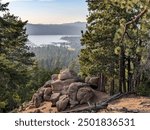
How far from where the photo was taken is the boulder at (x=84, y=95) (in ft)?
73.7

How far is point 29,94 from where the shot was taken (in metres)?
46.5

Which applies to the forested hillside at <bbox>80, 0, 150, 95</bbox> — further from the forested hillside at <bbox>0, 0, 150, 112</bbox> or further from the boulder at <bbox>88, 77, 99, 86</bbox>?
the boulder at <bbox>88, 77, 99, 86</bbox>

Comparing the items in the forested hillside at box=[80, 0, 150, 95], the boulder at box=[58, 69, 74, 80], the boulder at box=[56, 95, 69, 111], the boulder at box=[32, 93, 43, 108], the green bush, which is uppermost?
the forested hillside at box=[80, 0, 150, 95]

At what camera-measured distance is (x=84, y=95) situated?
75.3ft

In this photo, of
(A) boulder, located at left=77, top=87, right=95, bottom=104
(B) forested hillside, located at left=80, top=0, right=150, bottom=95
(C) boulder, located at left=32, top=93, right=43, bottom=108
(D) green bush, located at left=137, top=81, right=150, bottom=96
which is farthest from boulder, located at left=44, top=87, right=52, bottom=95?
(D) green bush, located at left=137, top=81, right=150, bottom=96

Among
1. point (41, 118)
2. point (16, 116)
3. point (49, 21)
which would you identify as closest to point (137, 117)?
point (41, 118)

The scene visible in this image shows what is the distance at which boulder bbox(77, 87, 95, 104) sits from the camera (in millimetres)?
22470

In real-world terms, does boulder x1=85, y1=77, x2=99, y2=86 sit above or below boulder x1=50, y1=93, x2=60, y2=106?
above

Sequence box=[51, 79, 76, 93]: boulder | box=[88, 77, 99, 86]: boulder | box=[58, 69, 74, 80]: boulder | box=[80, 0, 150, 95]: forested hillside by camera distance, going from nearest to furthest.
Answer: box=[80, 0, 150, 95]: forested hillside
box=[51, 79, 76, 93]: boulder
box=[58, 69, 74, 80]: boulder
box=[88, 77, 99, 86]: boulder

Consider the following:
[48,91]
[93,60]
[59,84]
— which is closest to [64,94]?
[59,84]

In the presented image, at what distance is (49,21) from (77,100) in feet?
16.8

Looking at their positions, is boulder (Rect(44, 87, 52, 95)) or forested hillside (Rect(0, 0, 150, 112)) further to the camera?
boulder (Rect(44, 87, 52, 95))

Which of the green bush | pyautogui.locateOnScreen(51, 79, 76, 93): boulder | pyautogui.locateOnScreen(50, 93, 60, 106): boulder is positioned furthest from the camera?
pyautogui.locateOnScreen(51, 79, 76, 93): boulder

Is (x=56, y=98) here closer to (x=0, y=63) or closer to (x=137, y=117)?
(x=0, y=63)
